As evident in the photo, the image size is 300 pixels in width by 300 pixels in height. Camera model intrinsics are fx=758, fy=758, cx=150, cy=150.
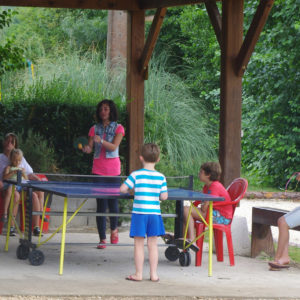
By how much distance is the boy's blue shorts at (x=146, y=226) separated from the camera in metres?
6.38

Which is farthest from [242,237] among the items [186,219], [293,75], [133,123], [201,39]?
[201,39]

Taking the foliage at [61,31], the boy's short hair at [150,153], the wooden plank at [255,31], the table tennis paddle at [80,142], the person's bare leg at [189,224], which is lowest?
the person's bare leg at [189,224]


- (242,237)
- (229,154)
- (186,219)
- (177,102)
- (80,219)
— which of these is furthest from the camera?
(177,102)

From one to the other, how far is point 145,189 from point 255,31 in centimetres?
319

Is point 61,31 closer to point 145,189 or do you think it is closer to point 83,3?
point 83,3

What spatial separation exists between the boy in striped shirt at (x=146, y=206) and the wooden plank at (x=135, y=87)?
16.4 ft

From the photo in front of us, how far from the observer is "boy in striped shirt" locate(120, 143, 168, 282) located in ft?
21.0

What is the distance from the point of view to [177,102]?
1620 cm

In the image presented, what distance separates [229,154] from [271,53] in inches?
335

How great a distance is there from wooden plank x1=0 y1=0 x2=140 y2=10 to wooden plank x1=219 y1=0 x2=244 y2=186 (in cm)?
267

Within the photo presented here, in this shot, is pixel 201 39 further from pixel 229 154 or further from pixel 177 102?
pixel 229 154

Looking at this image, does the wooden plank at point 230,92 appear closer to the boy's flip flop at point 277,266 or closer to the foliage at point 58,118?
the boy's flip flop at point 277,266

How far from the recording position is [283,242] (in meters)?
7.24

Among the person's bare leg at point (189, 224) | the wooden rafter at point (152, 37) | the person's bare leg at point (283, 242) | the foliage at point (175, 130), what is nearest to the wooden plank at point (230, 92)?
the person's bare leg at point (189, 224)
